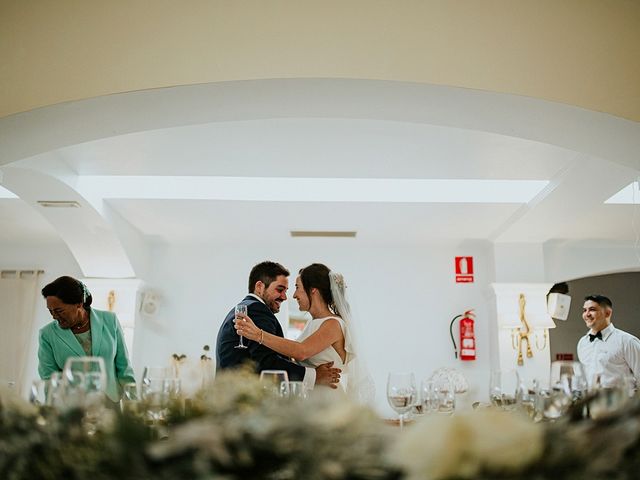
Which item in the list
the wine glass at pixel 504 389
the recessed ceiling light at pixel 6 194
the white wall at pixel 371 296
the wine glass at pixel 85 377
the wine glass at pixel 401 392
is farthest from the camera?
the white wall at pixel 371 296

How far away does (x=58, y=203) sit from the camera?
5227 millimetres

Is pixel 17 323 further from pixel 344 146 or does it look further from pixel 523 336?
pixel 523 336

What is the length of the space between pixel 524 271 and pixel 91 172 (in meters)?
4.35

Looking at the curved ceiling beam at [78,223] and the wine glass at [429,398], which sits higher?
the curved ceiling beam at [78,223]

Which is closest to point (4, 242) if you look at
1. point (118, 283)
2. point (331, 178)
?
point (118, 283)

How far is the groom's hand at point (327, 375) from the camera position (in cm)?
334

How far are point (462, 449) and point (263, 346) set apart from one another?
2710 millimetres

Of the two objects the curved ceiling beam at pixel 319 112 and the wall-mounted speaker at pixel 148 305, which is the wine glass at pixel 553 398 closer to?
the curved ceiling beam at pixel 319 112

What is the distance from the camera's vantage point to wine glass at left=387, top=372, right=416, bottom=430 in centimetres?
200

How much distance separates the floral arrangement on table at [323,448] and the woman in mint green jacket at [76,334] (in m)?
2.53

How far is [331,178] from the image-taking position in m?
5.29

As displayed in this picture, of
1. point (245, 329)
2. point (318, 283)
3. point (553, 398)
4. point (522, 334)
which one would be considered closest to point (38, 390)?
point (553, 398)

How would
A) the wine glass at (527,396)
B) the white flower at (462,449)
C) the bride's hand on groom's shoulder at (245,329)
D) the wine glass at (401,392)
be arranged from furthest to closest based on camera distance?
1. the bride's hand on groom's shoulder at (245,329)
2. the wine glass at (401,392)
3. the wine glass at (527,396)
4. the white flower at (462,449)

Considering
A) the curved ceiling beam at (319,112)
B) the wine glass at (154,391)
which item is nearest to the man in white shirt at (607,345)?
the curved ceiling beam at (319,112)
